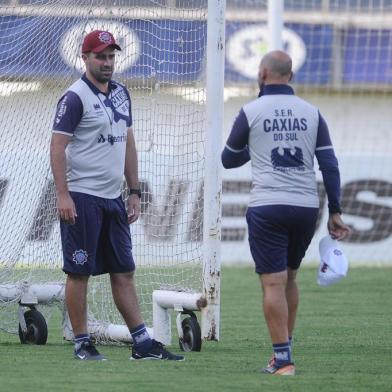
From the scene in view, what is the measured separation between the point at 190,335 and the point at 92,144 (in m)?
1.68

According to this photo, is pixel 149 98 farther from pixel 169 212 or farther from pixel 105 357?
pixel 105 357

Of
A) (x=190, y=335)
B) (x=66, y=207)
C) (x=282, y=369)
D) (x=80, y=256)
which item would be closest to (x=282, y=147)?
(x=282, y=369)

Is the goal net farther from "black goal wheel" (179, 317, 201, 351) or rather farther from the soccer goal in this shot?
"black goal wheel" (179, 317, 201, 351)

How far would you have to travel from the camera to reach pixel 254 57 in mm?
24141

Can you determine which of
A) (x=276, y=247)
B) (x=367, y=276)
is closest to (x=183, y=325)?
(x=276, y=247)

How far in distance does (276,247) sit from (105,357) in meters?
1.72

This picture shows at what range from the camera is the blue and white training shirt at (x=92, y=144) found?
312 inches

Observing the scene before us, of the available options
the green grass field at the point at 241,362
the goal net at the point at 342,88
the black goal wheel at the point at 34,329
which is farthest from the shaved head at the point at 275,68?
the goal net at the point at 342,88

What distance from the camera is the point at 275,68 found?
7.34 meters

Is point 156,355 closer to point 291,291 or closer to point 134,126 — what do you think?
point 291,291

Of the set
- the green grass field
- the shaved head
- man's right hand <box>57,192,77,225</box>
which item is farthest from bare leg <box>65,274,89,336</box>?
the shaved head

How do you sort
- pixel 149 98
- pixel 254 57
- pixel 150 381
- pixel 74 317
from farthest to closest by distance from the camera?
1. pixel 254 57
2. pixel 149 98
3. pixel 74 317
4. pixel 150 381

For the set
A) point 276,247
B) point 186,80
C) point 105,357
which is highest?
point 186,80

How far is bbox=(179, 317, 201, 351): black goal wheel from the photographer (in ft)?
28.8
